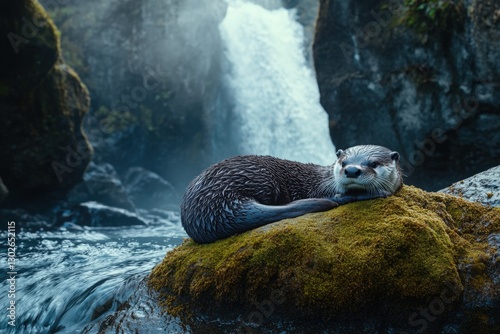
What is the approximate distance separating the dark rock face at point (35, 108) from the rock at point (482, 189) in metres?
8.53

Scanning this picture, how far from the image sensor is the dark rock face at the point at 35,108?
31.7ft

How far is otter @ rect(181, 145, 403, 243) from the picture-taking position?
3.91 m

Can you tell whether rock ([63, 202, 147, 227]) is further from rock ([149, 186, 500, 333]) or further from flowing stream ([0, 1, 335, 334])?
rock ([149, 186, 500, 333])

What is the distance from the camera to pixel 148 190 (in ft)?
62.1

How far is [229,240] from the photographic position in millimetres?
3955

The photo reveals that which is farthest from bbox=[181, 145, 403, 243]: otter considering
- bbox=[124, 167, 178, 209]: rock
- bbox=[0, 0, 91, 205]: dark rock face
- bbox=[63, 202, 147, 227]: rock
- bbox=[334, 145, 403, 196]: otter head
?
bbox=[124, 167, 178, 209]: rock

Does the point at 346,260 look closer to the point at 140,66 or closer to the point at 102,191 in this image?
the point at 102,191

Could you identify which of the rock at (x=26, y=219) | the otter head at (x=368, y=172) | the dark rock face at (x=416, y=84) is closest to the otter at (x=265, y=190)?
the otter head at (x=368, y=172)

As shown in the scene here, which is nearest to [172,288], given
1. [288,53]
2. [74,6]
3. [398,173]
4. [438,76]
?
[398,173]

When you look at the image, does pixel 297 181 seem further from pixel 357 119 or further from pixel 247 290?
pixel 357 119

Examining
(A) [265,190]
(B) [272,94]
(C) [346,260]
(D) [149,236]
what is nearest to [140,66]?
(B) [272,94]

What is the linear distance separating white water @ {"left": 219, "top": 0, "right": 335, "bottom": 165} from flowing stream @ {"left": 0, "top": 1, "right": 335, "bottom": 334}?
46mm

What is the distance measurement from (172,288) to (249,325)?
820 mm

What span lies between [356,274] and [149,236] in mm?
7679
